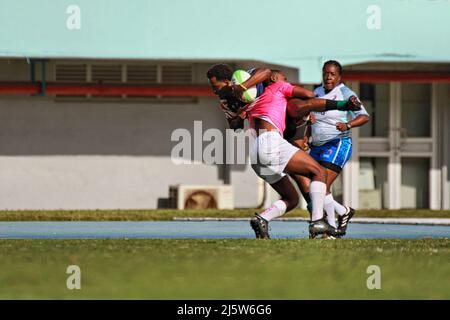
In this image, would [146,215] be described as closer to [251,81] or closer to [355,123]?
[355,123]

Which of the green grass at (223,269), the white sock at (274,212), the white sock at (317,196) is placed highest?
the white sock at (317,196)

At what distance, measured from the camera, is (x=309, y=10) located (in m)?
24.7

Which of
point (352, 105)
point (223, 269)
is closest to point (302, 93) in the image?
point (352, 105)

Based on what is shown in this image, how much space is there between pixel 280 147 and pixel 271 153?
118 mm

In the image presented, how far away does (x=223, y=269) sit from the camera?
938 cm

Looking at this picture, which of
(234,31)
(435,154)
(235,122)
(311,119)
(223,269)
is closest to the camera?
(223,269)

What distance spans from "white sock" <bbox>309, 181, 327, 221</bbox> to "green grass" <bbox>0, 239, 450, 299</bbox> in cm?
121

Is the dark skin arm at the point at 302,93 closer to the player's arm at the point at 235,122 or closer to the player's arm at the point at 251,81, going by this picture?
the player's arm at the point at 251,81

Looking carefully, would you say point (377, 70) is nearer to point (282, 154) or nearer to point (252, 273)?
point (282, 154)

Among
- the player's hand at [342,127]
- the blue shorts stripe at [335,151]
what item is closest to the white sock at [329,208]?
the blue shorts stripe at [335,151]

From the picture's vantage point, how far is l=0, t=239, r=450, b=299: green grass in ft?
26.7

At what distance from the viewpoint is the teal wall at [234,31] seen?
24.2 metres
